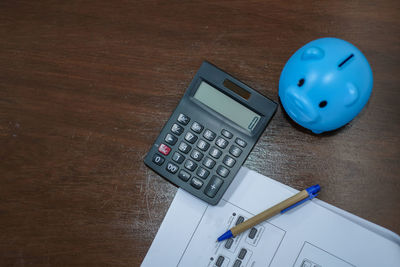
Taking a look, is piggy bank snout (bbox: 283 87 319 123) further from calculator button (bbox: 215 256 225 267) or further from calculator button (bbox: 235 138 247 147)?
calculator button (bbox: 215 256 225 267)

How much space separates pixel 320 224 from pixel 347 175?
0.07m

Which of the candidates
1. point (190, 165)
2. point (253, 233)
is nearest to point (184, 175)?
point (190, 165)

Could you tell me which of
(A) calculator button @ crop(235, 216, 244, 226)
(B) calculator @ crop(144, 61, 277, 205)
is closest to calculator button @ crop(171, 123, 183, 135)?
(B) calculator @ crop(144, 61, 277, 205)

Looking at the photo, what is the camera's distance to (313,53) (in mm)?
354

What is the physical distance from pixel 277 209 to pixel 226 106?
0.15m

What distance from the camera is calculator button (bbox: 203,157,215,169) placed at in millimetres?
434

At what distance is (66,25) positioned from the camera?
0.48 metres

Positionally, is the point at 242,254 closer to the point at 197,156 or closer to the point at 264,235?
the point at 264,235

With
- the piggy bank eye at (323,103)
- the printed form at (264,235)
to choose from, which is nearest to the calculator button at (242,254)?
the printed form at (264,235)

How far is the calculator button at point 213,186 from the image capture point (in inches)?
16.8

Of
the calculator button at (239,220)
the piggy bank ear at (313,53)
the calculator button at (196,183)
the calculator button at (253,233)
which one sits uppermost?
the piggy bank ear at (313,53)

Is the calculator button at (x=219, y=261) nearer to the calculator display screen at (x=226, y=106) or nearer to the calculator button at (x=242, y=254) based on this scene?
the calculator button at (x=242, y=254)

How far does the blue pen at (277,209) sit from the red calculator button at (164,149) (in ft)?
0.42

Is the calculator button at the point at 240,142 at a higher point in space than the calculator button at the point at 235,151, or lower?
higher
